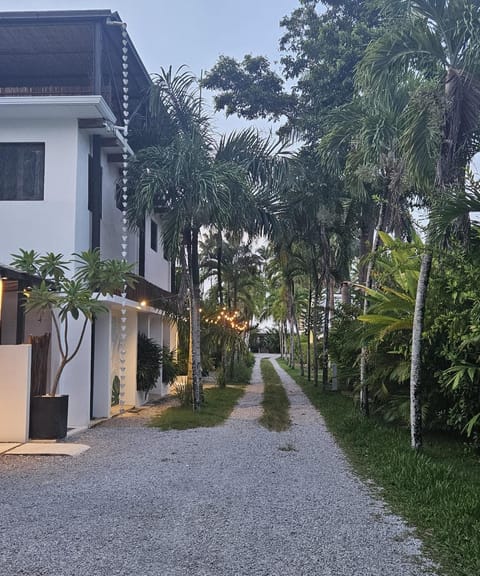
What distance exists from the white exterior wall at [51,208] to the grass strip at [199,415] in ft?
13.6

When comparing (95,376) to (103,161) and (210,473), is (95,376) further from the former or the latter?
(210,473)

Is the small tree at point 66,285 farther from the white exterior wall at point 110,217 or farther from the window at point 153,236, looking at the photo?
the window at point 153,236

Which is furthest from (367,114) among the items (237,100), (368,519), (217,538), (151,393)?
(151,393)

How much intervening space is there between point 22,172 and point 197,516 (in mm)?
8884

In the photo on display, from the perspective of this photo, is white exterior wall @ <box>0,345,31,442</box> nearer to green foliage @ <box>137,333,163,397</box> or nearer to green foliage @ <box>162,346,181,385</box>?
green foliage @ <box>137,333,163,397</box>

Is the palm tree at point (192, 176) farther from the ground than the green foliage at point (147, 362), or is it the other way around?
the palm tree at point (192, 176)

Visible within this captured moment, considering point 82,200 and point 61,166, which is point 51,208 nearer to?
point 82,200

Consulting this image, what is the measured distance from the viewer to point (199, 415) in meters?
13.6

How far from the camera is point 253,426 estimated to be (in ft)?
40.3

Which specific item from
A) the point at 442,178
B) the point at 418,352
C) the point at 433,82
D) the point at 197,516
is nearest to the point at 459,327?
the point at 418,352

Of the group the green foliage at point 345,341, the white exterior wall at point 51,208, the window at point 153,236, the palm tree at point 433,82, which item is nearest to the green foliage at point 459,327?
the palm tree at point 433,82

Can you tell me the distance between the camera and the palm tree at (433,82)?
8086 mm

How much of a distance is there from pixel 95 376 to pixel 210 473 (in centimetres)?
593

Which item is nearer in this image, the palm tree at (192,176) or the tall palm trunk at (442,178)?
the tall palm trunk at (442,178)
